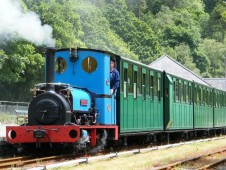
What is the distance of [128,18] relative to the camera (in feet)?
349

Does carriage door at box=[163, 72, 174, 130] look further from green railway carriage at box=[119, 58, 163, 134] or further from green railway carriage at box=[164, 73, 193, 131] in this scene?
green railway carriage at box=[119, 58, 163, 134]

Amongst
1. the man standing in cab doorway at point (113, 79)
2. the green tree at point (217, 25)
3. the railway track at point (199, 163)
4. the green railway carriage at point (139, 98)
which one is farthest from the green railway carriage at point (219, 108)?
the green tree at point (217, 25)

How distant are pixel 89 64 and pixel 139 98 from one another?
323 centimetres

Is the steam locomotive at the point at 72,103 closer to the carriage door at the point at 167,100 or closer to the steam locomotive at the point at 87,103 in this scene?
the steam locomotive at the point at 87,103

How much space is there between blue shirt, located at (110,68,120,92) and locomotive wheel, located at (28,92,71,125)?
6.85 ft

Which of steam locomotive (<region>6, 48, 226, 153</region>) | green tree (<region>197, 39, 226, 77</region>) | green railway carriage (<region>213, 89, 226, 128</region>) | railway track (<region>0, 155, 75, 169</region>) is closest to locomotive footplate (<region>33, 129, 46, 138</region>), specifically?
steam locomotive (<region>6, 48, 226, 153</region>)

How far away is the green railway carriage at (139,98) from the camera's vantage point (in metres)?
17.1

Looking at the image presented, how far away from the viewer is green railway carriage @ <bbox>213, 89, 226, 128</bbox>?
32.2 metres

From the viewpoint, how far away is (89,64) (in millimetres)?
15750

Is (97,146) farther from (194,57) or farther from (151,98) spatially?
(194,57)

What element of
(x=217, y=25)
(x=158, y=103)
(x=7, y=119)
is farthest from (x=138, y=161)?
(x=217, y=25)

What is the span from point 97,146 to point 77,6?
39.8 metres

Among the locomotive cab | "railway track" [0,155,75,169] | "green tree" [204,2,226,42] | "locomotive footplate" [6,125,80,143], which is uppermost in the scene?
"green tree" [204,2,226,42]

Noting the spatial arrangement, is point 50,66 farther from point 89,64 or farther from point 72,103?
point 89,64
